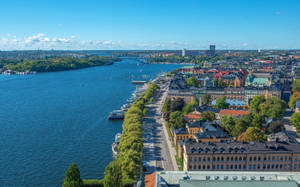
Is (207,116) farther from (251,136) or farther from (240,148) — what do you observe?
(240,148)

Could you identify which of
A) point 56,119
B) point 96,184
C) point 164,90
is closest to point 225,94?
point 164,90

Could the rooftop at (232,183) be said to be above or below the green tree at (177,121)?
above

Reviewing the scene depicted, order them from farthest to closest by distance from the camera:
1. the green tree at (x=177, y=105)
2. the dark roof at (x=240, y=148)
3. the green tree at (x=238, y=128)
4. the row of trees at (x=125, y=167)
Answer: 1. the green tree at (x=177, y=105)
2. the green tree at (x=238, y=128)
3. the dark roof at (x=240, y=148)
4. the row of trees at (x=125, y=167)

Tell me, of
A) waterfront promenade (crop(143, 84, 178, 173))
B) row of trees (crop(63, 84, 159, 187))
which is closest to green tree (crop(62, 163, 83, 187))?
row of trees (crop(63, 84, 159, 187))

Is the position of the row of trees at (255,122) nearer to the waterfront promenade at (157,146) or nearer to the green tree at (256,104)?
the green tree at (256,104)

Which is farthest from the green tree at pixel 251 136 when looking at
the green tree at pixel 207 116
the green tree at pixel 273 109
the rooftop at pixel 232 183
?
the green tree at pixel 273 109

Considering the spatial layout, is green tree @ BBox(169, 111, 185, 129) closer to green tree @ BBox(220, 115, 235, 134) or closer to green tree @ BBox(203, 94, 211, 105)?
green tree @ BBox(220, 115, 235, 134)
